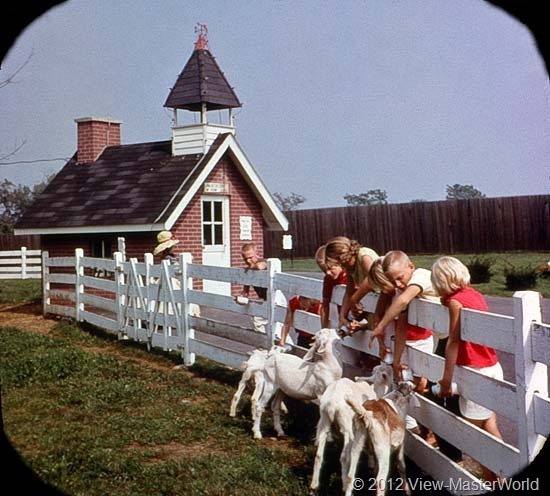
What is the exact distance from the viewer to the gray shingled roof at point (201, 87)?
19141 mm

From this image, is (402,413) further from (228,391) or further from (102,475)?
(228,391)

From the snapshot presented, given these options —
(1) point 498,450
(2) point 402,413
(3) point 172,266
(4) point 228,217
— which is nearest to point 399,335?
(2) point 402,413

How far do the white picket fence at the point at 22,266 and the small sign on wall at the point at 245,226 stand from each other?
1557 centimetres

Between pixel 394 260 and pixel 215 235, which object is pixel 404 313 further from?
pixel 215 235

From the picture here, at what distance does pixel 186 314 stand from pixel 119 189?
30.9 feet

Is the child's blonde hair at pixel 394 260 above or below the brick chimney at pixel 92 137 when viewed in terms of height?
below

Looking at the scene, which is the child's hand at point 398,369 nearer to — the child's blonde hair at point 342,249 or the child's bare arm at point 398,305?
the child's bare arm at point 398,305

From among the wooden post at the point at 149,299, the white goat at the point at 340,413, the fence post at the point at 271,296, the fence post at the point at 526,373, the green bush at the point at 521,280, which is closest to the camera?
the fence post at the point at 526,373

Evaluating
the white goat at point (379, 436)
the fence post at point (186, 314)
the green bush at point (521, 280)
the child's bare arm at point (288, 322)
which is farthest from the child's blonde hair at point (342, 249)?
the green bush at point (521, 280)

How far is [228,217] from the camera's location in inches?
765

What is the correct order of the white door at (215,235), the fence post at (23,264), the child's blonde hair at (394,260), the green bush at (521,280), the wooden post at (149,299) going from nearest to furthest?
the child's blonde hair at (394,260), the wooden post at (149,299), the green bush at (521,280), the white door at (215,235), the fence post at (23,264)

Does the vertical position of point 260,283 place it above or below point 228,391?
above

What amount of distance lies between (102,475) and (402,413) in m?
2.16

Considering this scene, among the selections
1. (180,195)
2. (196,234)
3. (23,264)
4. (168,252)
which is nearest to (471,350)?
(168,252)
